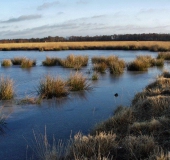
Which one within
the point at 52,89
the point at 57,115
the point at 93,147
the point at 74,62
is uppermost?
the point at 74,62

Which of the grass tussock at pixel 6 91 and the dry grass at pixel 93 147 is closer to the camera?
the dry grass at pixel 93 147

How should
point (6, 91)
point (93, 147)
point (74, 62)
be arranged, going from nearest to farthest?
point (93, 147) < point (6, 91) < point (74, 62)

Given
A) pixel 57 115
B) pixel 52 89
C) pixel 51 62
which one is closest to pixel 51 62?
pixel 51 62

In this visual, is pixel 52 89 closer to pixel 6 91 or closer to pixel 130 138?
pixel 6 91

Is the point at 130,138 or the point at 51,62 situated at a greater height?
the point at 51,62

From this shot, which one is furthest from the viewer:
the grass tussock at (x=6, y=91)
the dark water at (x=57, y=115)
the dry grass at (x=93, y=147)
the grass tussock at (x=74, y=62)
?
the grass tussock at (x=74, y=62)

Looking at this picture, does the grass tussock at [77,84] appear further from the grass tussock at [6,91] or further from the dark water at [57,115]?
the grass tussock at [6,91]

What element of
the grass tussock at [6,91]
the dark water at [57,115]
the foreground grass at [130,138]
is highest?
the grass tussock at [6,91]

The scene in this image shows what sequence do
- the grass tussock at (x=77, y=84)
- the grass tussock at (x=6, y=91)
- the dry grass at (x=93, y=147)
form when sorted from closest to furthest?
1. the dry grass at (x=93, y=147)
2. the grass tussock at (x=6, y=91)
3. the grass tussock at (x=77, y=84)

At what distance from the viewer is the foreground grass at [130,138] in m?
4.61

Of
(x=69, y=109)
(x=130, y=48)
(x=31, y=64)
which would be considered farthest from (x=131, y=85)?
(x=130, y=48)

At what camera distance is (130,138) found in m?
4.97

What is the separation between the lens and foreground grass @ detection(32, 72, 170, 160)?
15.1 ft

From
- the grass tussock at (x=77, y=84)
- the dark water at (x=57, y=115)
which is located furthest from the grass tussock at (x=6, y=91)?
the grass tussock at (x=77, y=84)
